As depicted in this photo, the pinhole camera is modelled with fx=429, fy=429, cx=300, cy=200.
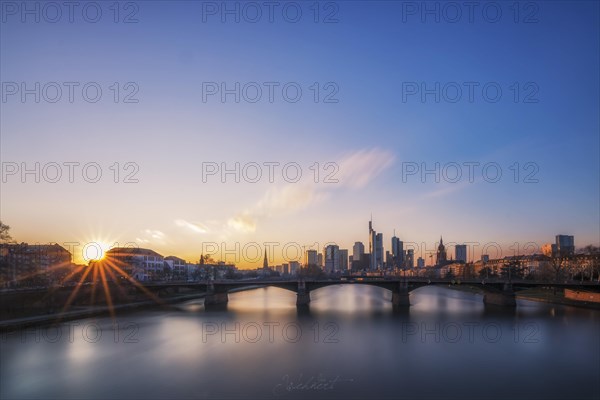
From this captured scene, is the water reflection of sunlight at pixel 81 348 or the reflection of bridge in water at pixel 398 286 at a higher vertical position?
the water reflection of sunlight at pixel 81 348

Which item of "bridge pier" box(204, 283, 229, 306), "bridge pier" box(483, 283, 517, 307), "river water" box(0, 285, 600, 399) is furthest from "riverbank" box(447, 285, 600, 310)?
"bridge pier" box(204, 283, 229, 306)

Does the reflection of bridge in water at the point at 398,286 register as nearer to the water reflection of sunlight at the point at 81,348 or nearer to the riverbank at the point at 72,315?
the riverbank at the point at 72,315

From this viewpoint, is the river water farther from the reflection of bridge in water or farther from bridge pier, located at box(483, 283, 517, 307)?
the reflection of bridge in water

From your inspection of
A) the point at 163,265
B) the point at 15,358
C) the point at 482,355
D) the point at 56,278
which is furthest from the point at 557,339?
the point at 163,265

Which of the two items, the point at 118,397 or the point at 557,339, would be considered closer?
the point at 118,397

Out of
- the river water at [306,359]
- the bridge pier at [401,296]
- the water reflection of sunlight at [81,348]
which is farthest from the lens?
the bridge pier at [401,296]

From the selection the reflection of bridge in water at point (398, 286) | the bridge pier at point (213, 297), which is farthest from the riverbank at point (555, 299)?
the bridge pier at point (213, 297)

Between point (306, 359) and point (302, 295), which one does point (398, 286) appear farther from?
point (306, 359)

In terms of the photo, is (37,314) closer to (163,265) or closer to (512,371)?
(512,371)

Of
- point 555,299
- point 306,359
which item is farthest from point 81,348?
point 555,299
